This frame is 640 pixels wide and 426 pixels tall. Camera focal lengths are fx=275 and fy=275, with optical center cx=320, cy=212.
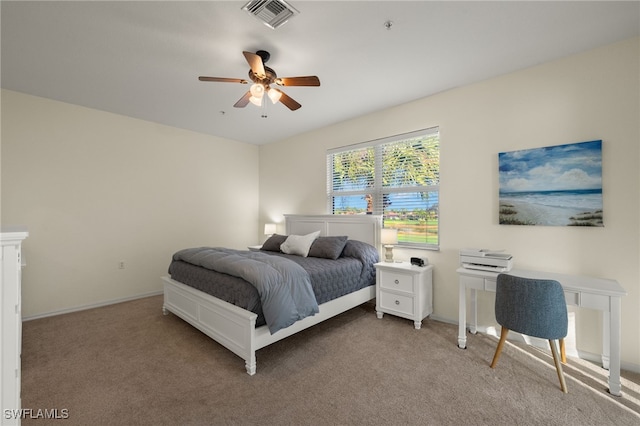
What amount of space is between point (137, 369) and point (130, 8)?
2.80 meters

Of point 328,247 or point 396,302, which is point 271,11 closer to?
point 328,247

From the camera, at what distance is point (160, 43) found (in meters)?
2.39

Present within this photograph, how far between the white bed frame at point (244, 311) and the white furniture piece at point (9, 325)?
1290mm

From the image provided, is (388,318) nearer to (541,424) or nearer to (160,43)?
(541,424)

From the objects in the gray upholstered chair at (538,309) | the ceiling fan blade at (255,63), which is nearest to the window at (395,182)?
the gray upholstered chair at (538,309)

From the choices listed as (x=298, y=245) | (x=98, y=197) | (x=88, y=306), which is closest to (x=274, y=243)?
(x=298, y=245)

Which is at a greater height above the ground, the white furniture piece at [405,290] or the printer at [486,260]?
the printer at [486,260]

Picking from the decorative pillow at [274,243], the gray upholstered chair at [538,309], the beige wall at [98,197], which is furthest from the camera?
the decorative pillow at [274,243]

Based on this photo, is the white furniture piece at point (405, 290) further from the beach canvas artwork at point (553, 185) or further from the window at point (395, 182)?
the beach canvas artwork at point (553, 185)

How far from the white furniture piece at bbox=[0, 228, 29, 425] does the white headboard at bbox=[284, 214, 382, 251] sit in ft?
11.2

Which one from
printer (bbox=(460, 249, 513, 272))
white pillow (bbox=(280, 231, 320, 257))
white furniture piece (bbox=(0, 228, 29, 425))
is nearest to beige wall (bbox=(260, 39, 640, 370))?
printer (bbox=(460, 249, 513, 272))

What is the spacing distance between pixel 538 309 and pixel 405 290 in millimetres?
1294

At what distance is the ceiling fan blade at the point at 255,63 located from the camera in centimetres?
208

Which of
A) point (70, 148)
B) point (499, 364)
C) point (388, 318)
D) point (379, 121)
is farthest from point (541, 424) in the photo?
point (70, 148)
